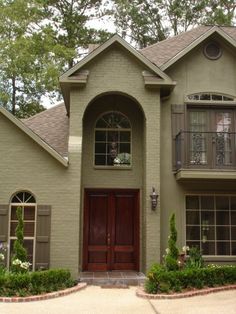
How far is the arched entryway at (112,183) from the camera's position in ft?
45.4

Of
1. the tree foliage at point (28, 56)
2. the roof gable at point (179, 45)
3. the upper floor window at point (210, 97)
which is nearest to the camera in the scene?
the roof gable at point (179, 45)

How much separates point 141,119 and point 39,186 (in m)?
4.08

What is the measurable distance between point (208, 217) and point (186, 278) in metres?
3.26

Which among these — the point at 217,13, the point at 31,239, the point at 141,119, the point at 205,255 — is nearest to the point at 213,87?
the point at 141,119

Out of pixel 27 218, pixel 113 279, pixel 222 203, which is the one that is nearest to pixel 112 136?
pixel 27 218

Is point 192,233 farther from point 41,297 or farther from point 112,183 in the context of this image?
point 41,297

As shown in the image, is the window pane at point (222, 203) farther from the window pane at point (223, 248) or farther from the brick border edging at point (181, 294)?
the brick border edging at point (181, 294)

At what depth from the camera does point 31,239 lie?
1252 cm

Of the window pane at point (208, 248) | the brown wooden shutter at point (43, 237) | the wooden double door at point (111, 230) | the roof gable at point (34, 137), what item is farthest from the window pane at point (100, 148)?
the window pane at point (208, 248)

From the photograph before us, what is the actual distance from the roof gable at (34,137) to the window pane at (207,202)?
445cm

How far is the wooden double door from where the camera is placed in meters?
13.8

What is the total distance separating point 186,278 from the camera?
35.2 ft

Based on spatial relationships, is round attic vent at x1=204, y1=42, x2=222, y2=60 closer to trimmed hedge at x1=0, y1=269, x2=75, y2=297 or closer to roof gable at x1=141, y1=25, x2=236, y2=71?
roof gable at x1=141, y1=25, x2=236, y2=71

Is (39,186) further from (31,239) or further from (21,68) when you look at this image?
(21,68)
